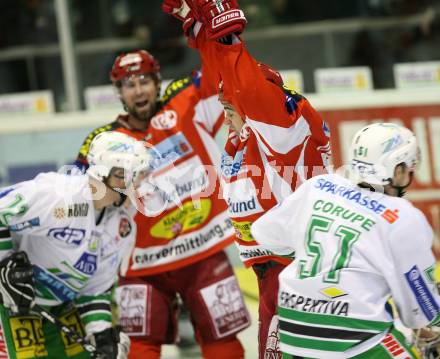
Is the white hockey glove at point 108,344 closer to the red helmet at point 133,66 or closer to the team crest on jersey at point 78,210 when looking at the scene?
the team crest on jersey at point 78,210

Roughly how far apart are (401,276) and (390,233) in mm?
120

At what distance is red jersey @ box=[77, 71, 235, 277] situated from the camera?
14.3 feet

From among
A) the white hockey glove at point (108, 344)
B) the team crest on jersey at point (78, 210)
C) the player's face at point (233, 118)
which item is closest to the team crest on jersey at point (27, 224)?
the team crest on jersey at point (78, 210)

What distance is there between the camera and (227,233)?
4.46 metres

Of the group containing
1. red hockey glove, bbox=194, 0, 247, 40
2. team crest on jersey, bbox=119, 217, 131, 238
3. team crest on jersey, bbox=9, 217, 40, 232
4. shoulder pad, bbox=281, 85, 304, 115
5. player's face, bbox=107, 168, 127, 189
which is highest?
red hockey glove, bbox=194, 0, 247, 40

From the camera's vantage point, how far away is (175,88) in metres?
4.45

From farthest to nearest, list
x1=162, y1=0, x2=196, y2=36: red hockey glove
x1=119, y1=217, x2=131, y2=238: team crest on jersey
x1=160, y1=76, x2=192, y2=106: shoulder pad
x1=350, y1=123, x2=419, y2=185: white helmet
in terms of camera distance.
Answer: x1=160, y1=76, x2=192, y2=106: shoulder pad, x1=119, y1=217, x2=131, y2=238: team crest on jersey, x1=162, y1=0, x2=196, y2=36: red hockey glove, x1=350, y1=123, x2=419, y2=185: white helmet

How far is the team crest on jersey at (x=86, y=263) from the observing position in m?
3.88

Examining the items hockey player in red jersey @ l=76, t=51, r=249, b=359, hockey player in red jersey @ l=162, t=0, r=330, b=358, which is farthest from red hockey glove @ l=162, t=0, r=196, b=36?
hockey player in red jersey @ l=76, t=51, r=249, b=359

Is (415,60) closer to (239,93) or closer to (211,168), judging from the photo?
(211,168)

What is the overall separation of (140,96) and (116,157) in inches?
26.3

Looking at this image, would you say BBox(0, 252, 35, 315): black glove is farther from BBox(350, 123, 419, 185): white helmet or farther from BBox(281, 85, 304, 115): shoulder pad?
BBox(350, 123, 419, 185): white helmet

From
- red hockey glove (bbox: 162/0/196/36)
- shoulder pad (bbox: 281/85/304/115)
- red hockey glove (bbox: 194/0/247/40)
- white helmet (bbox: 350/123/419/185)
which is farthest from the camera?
red hockey glove (bbox: 162/0/196/36)

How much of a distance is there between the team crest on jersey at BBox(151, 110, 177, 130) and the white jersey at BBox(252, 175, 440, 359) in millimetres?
1355
